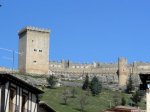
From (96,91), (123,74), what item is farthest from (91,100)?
(123,74)

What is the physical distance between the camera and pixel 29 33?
16738 cm

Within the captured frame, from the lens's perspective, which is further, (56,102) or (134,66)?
(134,66)

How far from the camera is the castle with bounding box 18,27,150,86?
162750 millimetres

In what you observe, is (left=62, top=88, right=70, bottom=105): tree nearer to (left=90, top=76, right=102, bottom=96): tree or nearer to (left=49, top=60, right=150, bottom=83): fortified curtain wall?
(left=90, top=76, right=102, bottom=96): tree

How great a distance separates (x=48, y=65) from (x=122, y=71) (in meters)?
21.4

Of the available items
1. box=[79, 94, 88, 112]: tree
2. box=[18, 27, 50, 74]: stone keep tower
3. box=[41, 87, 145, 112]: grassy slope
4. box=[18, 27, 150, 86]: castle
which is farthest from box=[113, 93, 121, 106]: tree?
box=[18, 27, 150, 86]: castle

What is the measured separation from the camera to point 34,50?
165000 millimetres

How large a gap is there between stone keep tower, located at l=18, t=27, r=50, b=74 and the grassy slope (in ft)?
36.1

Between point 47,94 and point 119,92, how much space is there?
78.1 ft

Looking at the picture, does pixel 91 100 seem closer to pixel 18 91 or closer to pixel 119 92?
pixel 119 92

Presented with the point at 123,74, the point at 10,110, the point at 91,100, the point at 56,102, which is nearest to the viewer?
the point at 10,110

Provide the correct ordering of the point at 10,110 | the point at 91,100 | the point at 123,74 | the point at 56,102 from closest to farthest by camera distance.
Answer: the point at 10,110 → the point at 56,102 → the point at 91,100 → the point at 123,74

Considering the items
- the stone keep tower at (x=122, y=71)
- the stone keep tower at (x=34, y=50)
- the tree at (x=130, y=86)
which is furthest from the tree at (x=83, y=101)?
the stone keep tower at (x=122, y=71)

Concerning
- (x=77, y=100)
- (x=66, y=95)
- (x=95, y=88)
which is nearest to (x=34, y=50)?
(x=95, y=88)
